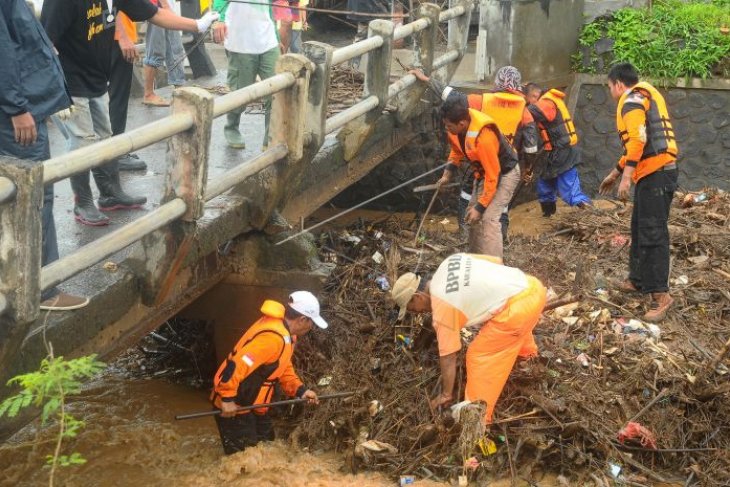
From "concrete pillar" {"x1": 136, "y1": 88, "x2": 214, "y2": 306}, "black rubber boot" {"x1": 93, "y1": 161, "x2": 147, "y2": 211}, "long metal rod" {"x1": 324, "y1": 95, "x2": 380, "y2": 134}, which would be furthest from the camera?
"long metal rod" {"x1": 324, "y1": 95, "x2": 380, "y2": 134}

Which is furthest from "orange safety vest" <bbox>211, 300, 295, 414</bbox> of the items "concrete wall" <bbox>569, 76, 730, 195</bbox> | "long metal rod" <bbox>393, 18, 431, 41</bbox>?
"concrete wall" <bbox>569, 76, 730, 195</bbox>

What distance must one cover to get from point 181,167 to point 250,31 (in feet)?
9.10

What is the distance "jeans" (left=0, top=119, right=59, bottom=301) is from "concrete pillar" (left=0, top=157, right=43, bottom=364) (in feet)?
1.91

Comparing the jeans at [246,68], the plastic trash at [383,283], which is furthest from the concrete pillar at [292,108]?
the plastic trash at [383,283]

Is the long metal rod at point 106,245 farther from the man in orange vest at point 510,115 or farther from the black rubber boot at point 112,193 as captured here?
the man in orange vest at point 510,115

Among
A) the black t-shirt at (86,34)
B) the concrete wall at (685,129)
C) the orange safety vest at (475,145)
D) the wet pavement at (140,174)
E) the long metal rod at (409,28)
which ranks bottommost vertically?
the concrete wall at (685,129)

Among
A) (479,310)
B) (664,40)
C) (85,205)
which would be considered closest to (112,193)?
(85,205)

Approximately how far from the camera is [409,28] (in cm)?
891

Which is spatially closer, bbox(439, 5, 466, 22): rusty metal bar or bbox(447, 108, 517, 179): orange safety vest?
bbox(447, 108, 517, 179): orange safety vest

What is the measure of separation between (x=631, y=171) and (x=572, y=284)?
148 centimetres

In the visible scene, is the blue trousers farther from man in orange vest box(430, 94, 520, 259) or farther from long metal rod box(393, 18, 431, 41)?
long metal rod box(393, 18, 431, 41)

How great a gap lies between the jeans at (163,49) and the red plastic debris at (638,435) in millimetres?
5593

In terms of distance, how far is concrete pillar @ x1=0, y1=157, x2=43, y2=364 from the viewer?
405 centimetres

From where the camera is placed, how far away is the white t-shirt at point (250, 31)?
7.86m
